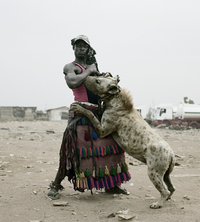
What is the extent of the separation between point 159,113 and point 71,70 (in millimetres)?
25541

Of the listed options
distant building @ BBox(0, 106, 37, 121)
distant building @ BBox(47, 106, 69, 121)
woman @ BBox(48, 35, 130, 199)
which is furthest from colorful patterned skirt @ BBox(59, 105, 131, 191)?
distant building @ BBox(47, 106, 69, 121)

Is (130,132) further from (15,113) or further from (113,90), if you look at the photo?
(15,113)

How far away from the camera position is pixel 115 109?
3.56 m

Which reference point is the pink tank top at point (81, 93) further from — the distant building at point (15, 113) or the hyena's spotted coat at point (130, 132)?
the distant building at point (15, 113)

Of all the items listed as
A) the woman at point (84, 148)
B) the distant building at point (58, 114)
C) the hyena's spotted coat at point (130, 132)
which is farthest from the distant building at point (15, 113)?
the hyena's spotted coat at point (130, 132)

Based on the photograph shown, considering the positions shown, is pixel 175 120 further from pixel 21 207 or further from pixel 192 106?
pixel 21 207

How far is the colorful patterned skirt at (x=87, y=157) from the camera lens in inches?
138

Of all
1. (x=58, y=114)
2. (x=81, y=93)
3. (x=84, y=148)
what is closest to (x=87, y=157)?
(x=84, y=148)

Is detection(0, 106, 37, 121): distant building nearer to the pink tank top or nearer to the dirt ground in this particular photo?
the dirt ground

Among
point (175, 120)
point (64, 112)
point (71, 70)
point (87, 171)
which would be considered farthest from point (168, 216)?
point (64, 112)

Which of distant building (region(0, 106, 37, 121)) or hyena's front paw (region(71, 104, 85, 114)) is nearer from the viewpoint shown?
hyena's front paw (region(71, 104, 85, 114))

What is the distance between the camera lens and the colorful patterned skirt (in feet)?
11.5

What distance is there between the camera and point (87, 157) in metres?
3.55

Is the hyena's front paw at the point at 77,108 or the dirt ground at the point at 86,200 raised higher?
the hyena's front paw at the point at 77,108
